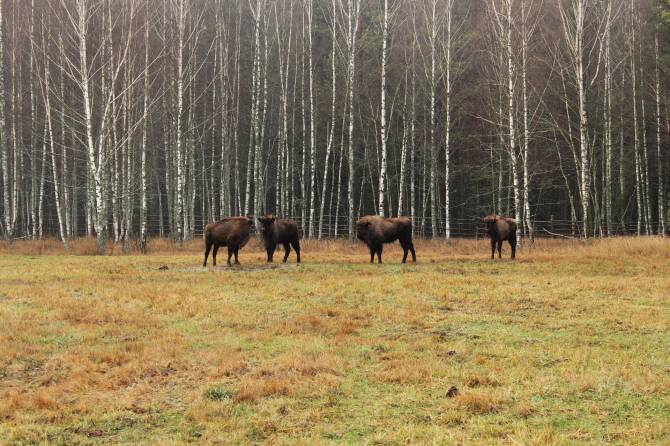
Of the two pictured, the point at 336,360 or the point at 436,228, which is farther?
the point at 436,228

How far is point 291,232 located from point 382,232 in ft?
10.3

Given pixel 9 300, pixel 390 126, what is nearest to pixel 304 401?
pixel 9 300

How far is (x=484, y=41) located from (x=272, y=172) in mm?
19623

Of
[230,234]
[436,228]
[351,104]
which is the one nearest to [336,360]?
[230,234]

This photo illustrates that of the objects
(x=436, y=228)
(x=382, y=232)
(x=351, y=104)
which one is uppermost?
(x=351, y=104)

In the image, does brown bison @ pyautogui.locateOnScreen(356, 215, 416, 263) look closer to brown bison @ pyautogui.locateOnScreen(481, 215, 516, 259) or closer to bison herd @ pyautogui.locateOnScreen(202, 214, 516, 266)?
bison herd @ pyautogui.locateOnScreen(202, 214, 516, 266)

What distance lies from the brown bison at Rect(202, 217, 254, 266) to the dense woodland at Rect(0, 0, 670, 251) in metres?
7.93

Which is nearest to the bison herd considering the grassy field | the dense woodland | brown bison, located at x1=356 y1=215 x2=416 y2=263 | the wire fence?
brown bison, located at x1=356 y1=215 x2=416 y2=263

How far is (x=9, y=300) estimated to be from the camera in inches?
443

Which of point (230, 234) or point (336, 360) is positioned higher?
point (230, 234)

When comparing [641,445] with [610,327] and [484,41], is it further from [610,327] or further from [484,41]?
[484,41]

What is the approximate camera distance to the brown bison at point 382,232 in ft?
63.8

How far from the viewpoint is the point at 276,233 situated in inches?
760

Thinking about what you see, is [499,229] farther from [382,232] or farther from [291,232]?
[291,232]
